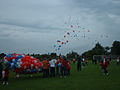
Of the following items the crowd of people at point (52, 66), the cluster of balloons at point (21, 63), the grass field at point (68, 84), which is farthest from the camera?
the crowd of people at point (52, 66)

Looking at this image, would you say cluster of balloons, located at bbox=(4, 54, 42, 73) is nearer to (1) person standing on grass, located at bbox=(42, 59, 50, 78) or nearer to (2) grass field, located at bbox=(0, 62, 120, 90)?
(1) person standing on grass, located at bbox=(42, 59, 50, 78)

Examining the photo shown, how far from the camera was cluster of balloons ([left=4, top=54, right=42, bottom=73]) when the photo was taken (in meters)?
17.6

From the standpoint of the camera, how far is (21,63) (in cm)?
1762

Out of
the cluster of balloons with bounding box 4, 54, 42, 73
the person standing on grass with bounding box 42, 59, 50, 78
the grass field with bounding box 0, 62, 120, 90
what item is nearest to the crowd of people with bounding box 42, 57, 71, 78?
the person standing on grass with bounding box 42, 59, 50, 78

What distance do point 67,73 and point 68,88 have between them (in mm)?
8564

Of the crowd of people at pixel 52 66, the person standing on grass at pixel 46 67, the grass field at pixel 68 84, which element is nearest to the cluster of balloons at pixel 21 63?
the person standing on grass at pixel 46 67

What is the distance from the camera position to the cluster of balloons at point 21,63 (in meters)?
17.6

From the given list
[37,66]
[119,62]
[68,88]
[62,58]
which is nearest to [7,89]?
[68,88]

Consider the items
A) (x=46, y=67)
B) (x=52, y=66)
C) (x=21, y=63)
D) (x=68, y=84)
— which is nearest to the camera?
(x=68, y=84)

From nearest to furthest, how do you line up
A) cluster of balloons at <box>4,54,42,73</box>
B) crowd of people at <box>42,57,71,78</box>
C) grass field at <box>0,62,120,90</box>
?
grass field at <box>0,62,120,90</box>, cluster of balloons at <box>4,54,42,73</box>, crowd of people at <box>42,57,71,78</box>

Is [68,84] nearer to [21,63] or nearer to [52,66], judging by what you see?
[21,63]

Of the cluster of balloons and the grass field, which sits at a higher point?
the cluster of balloons

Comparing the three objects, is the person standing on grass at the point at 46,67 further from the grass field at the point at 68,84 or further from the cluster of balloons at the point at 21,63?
the grass field at the point at 68,84

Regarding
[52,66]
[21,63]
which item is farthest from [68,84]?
[52,66]
